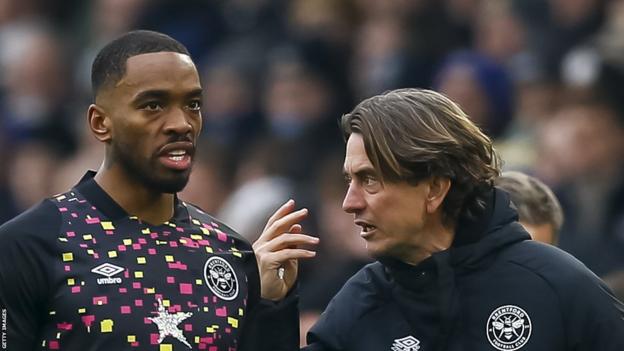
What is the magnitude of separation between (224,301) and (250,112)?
6.08m

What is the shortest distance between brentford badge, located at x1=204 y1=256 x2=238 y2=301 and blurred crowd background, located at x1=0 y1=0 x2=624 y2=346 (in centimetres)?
233

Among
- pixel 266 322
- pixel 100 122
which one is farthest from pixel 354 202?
pixel 100 122

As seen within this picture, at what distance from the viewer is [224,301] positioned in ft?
17.8

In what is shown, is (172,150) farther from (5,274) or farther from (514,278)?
(514,278)

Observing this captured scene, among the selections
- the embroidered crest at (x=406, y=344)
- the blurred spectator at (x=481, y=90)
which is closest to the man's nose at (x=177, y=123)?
the embroidered crest at (x=406, y=344)

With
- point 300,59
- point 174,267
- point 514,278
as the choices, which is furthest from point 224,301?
point 300,59

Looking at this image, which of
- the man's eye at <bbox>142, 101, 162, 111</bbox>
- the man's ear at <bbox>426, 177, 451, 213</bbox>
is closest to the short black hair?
the man's eye at <bbox>142, 101, 162, 111</bbox>

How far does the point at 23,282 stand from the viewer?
5.16 metres

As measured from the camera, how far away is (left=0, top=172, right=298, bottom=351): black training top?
517 cm

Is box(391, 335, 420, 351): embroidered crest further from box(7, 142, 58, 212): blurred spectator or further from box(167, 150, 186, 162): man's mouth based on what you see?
box(7, 142, 58, 212): blurred spectator

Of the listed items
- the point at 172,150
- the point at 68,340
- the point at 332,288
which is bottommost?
the point at 332,288

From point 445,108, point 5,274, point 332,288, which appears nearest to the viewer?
point 5,274

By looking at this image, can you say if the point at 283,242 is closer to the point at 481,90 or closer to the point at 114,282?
the point at 114,282

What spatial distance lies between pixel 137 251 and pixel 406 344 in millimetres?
886
